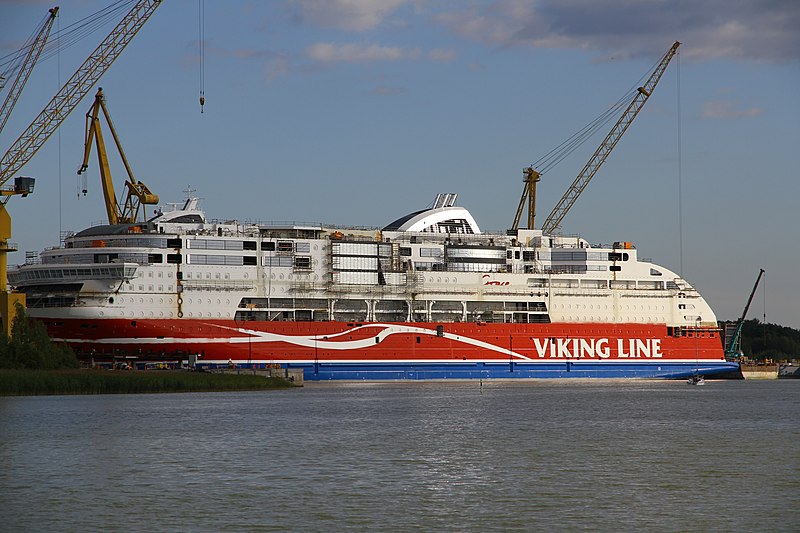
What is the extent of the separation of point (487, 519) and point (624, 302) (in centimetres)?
7484

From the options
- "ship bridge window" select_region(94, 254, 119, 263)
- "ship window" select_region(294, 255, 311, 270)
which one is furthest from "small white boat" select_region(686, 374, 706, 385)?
"ship bridge window" select_region(94, 254, 119, 263)

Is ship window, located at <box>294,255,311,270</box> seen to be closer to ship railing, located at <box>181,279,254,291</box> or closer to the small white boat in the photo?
ship railing, located at <box>181,279,254,291</box>

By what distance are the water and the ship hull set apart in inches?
628

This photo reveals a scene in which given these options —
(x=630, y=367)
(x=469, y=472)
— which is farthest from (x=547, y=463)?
(x=630, y=367)

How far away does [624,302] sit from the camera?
101 metres

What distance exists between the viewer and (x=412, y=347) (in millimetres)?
92125

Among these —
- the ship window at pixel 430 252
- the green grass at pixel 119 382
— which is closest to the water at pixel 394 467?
the green grass at pixel 119 382

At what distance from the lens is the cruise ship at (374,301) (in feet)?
278

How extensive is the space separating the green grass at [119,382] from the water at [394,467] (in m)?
2.26

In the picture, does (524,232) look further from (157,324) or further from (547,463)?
(547,463)

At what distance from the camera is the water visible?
1120 inches

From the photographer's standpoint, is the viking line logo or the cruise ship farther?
the viking line logo

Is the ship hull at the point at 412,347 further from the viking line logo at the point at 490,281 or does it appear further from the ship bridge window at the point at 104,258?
the ship bridge window at the point at 104,258

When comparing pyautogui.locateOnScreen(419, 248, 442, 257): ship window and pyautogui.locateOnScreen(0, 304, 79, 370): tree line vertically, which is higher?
Result: pyautogui.locateOnScreen(419, 248, 442, 257): ship window
